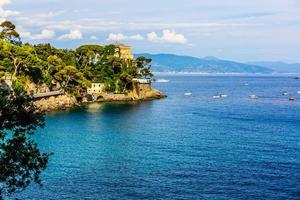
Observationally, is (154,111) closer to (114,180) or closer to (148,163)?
(148,163)

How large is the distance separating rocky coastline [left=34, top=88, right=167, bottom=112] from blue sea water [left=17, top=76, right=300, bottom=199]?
952cm

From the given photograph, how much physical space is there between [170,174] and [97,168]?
8199 mm

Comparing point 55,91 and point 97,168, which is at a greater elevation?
point 55,91

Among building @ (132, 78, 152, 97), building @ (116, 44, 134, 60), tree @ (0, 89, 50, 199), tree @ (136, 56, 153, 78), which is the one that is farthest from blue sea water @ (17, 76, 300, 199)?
building @ (116, 44, 134, 60)

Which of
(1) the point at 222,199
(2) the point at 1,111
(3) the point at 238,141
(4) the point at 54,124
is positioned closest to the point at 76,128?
(4) the point at 54,124

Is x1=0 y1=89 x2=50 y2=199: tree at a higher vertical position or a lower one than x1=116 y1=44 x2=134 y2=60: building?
lower

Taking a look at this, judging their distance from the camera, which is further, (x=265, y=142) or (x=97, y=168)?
(x=265, y=142)

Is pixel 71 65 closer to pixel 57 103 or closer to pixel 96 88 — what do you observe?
pixel 96 88

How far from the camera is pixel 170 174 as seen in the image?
46312 millimetres

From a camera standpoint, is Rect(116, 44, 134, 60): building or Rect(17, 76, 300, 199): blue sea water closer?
Rect(17, 76, 300, 199): blue sea water

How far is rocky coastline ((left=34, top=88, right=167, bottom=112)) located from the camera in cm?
10131

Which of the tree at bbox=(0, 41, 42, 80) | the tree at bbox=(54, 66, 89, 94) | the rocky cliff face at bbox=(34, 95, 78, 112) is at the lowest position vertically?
the rocky cliff face at bbox=(34, 95, 78, 112)

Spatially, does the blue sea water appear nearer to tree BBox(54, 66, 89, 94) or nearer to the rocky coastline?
the rocky coastline

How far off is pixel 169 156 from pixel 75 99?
64048 millimetres
